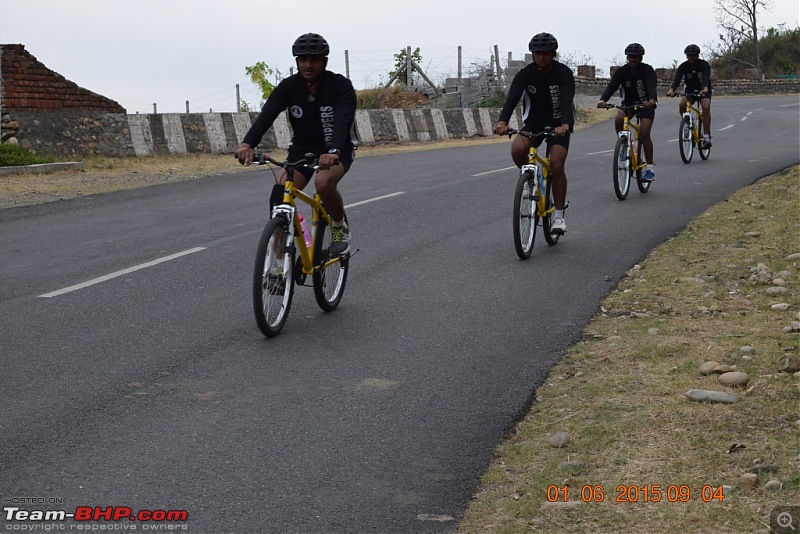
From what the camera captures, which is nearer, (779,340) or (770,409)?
(770,409)

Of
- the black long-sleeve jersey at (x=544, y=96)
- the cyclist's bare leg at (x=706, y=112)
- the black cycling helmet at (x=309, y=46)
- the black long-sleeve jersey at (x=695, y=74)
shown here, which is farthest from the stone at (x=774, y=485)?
the cyclist's bare leg at (x=706, y=112)

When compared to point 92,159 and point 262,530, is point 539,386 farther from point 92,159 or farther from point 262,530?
point 92,159

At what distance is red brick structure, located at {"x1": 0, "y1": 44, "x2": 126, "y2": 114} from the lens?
805 inches

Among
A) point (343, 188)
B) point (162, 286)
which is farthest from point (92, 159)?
point (162, 286)

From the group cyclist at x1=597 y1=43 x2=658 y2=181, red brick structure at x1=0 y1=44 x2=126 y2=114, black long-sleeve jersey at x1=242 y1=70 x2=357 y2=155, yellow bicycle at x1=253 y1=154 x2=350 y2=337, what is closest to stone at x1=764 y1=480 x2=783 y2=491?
yellow bicycle at x1=253 y1=154 x2=350 y2=337

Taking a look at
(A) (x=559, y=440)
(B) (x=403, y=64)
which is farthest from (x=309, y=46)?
(B) (x=403, y=64)

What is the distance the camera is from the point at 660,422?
525 cm

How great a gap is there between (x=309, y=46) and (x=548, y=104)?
12.6 ft

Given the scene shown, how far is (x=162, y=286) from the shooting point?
9055mm

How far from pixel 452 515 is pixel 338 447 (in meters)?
0.95

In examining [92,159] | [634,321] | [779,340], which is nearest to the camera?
[779,340]

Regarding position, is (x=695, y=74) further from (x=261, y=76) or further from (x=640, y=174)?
(x=261, y=76)

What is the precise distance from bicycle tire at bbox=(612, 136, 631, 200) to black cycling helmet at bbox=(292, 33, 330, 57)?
7803 millimetres

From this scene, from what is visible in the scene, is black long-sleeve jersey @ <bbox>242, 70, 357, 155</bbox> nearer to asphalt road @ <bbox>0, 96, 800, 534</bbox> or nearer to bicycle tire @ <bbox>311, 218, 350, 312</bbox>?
bicycle tire @ <bbox>311, 218, 350, 312</bbox>
